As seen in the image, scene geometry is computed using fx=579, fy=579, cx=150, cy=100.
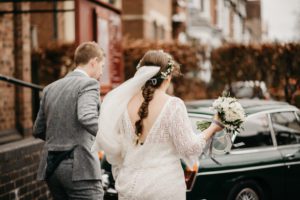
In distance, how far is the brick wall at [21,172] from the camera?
7.09m

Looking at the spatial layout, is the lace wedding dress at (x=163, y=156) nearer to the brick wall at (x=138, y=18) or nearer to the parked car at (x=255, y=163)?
the parked car at (x=255, y=163)

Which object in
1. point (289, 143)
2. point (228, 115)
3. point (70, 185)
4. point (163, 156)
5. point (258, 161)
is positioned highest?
point (228, 115)

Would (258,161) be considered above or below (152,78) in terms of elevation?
below

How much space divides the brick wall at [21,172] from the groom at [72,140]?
2299mm

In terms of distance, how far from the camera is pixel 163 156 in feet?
13.9

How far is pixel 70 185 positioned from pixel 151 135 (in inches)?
38.5

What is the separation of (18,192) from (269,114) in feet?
A: 11.5

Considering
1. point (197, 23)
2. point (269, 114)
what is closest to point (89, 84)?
point (269, 114)

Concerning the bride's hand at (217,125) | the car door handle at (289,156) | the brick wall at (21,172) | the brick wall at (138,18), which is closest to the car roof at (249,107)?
the car door handle at (289,156)

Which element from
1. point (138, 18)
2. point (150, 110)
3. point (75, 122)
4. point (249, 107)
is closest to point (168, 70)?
point (150, 110)

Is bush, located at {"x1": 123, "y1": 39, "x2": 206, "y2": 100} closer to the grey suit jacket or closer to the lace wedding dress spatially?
the grey suit jacket

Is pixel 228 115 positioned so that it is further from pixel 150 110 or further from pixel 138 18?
pixel 138 18

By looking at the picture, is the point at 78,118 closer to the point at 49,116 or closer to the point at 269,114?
the point at 49,116

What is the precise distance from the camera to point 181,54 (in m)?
18.4
